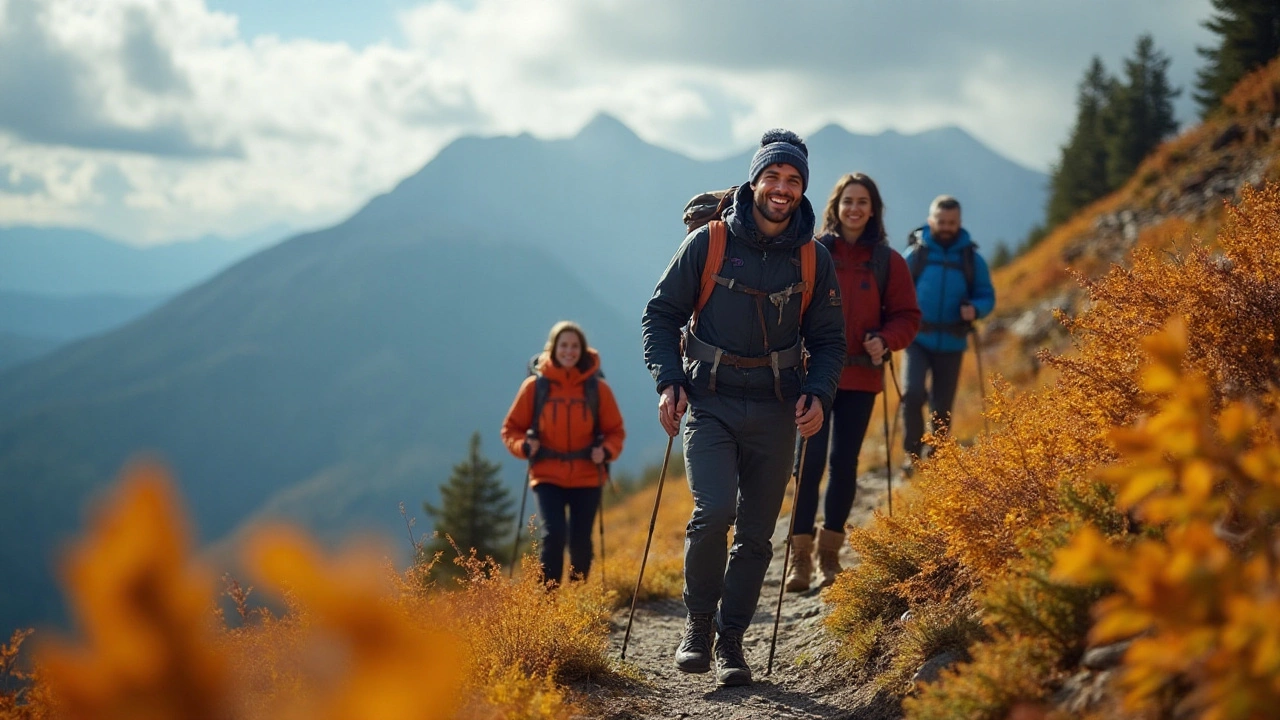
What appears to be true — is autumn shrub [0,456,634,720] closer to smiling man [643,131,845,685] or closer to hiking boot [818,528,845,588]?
smiling man [643,131,845,685]

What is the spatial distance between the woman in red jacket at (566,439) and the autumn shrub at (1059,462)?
344cm

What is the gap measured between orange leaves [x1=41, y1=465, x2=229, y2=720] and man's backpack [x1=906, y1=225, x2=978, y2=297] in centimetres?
799

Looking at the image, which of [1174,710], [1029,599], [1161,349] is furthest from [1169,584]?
[1029,599]

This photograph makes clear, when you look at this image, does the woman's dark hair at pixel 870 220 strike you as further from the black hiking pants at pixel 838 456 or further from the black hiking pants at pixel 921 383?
the black hiking pants at pixel 921 383

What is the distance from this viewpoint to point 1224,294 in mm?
4234

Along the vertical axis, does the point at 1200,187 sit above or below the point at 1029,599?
above

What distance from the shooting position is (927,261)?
862 cm

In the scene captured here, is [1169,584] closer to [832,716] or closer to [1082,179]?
[832,716]

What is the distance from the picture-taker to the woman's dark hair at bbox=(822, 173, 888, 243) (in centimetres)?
674

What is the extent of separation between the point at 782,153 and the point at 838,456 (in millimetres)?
2469

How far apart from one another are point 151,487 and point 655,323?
3.84 metres

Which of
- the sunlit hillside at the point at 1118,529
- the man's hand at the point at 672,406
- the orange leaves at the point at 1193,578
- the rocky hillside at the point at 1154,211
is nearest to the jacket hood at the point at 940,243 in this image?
the sunlit hillside at the point at 1118,529

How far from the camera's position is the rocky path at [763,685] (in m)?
4.50

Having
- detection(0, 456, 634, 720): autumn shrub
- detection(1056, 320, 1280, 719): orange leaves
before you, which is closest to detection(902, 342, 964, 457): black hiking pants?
detection(1056, 320, 1280, 719): orange leaves
